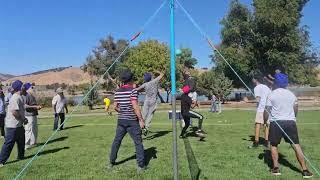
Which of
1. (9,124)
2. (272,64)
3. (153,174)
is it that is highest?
(272,64)

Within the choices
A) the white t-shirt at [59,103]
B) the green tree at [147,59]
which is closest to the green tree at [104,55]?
the green tree at [147,59]

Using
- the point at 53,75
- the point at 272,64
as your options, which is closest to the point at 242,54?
the point at 272,64

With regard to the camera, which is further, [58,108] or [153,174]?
[58,108]

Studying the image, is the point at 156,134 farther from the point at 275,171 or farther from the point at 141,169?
the point at 275,171

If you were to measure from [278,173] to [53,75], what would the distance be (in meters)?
167

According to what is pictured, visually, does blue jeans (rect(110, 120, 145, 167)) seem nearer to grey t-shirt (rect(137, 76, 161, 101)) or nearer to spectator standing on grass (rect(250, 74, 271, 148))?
spectator standing on grass (rect(250, 74, 271, 148))

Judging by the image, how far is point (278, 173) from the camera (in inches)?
347

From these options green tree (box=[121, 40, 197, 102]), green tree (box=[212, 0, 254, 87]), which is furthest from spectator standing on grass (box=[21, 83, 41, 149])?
green tree (box=[121, 40, 197, 102])

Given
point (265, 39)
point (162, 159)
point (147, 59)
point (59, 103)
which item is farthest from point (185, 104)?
point (147, 59)

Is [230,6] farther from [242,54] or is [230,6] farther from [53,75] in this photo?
[53,75]

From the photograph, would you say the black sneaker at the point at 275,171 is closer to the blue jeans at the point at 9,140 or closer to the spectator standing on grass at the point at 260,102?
the spectator standing on grass at the point at 260,102

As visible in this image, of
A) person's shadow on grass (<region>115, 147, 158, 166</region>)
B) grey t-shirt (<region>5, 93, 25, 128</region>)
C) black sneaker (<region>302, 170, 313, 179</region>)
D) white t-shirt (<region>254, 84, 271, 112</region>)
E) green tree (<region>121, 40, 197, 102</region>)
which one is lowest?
black sneaker (<region>302, 170, 313, 179</region>)

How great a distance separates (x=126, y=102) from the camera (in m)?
9.31

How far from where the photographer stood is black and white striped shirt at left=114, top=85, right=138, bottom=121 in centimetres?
930
